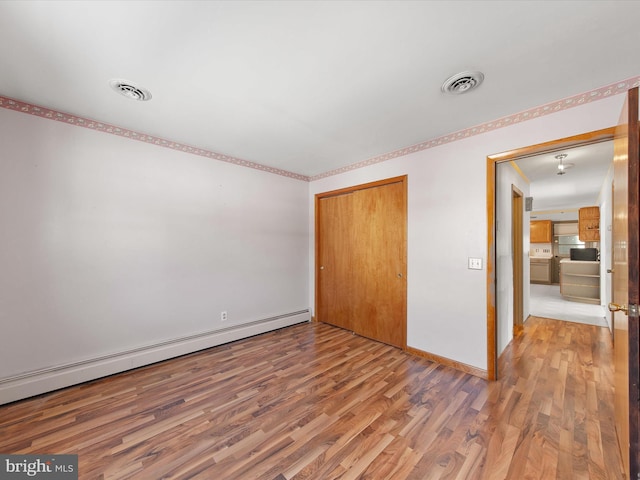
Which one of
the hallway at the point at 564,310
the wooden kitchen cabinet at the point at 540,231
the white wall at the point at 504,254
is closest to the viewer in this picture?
the white wall at the point at 504,254

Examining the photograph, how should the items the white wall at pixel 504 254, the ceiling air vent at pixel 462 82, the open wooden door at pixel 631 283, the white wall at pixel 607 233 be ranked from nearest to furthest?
1. the open wooden door at pixel 631 283
2. the ceiling air vent at pixel 462 82
3. the white wall at pixel 504 254
4. the white wall at pixel 607 233

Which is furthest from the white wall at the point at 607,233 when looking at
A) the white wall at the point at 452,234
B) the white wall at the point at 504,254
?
the white wall at the point at 452,234

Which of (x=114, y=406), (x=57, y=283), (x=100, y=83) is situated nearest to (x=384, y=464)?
(x=114, y=406)

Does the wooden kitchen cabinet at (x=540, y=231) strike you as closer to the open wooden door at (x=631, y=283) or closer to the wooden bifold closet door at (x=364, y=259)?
the wooden bifold closet door at (x=364, y=259)

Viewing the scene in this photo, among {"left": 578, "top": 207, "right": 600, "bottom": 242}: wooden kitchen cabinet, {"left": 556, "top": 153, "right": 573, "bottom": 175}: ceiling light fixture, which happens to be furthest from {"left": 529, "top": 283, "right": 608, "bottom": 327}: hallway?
{"left": 556, "top": 153, "right": 573, "bottom": 175}: ceiling light fixture

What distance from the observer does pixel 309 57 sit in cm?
154

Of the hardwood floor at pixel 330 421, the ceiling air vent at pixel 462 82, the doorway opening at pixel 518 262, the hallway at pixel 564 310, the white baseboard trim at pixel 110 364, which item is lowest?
the hallway at pixel 564 310

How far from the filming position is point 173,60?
1.58 metres

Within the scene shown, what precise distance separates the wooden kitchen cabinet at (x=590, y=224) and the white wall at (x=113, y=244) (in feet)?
24.0

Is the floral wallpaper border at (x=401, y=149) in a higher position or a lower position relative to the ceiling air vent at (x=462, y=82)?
lower

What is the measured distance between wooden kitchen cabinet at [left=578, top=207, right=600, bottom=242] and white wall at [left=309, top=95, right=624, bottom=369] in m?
5.09

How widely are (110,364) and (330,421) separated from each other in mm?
2173

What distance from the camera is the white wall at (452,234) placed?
90.9 inches

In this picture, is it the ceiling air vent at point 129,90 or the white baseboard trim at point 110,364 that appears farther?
the white baseboard trim at point 110,364
